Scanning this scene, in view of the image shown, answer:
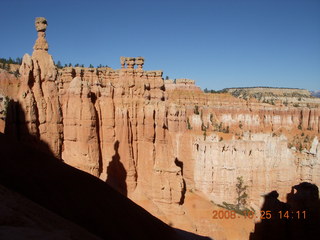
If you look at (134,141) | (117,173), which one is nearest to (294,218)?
(117,173)

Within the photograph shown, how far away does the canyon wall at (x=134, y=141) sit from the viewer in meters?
15.1

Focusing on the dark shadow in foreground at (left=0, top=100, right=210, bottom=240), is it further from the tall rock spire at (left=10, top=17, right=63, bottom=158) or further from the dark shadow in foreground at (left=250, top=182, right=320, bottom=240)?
the dark shadow in foreground at (left=250, top=182, right=320, bottom=240)

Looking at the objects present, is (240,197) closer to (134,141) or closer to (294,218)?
(134,141)

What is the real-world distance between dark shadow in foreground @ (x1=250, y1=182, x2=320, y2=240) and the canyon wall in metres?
2.81

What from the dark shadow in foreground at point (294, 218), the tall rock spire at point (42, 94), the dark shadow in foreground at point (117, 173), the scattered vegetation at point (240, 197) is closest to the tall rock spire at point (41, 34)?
the tall rock spire at point (42, 94)

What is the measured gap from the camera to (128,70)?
25156 millimetres

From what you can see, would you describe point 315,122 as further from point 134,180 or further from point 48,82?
point 48,82

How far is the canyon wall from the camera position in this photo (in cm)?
1513

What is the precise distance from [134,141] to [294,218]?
45.8 feet

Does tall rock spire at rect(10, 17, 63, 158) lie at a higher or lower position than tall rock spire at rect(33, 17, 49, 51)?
lower

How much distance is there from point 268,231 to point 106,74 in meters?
19.3

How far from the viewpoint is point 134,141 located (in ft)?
79.5

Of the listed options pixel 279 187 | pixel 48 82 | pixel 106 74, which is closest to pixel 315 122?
pixel 279 187

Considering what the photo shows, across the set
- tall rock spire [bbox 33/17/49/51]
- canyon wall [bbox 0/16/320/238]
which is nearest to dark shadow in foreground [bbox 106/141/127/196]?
canyon wall [bbox 0/16/320/238]
